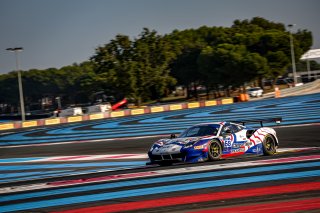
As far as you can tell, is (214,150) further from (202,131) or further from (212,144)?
(202,131)

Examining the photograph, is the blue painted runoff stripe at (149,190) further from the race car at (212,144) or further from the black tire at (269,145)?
the black tire at (269,145)

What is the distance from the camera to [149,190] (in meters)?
10.1

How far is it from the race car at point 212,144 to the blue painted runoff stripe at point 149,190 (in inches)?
122

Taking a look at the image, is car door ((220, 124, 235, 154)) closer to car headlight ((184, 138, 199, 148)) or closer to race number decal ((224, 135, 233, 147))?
race number decal ((224, 135, 233, 147))

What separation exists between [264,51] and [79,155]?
195 feet

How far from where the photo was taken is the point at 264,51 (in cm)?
7769

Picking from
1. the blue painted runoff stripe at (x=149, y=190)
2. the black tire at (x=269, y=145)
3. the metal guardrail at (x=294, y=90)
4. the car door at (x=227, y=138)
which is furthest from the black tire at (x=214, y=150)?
the metal guardrail at (x=294, y=90)

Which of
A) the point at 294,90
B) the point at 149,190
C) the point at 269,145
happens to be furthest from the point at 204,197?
the point at 294,90

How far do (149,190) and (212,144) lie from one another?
171 inches

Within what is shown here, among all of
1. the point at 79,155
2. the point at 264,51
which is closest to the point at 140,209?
the point at 79,155

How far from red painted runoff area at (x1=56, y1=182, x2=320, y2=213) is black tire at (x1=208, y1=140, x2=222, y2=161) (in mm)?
4563

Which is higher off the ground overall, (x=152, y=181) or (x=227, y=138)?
(x=227, y=138)

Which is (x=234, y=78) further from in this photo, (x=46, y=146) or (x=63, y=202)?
(x=63, y=202)

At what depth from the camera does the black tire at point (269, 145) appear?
1568cm
